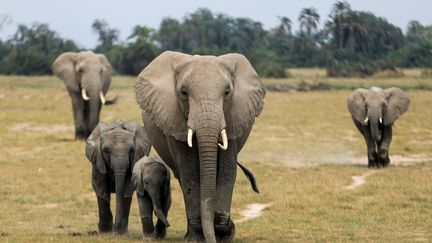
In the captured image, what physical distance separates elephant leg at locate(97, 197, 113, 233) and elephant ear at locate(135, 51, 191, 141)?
7.17ft

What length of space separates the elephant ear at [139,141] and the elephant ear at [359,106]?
10.7m

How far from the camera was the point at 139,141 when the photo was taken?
12062 mm

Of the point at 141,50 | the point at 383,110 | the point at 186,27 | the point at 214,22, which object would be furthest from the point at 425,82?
the point at 214,22

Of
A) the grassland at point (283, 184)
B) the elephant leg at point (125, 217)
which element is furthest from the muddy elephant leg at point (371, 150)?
the elephant leg at point (125, 217)

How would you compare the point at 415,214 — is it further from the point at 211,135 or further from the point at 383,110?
the point at 383,110

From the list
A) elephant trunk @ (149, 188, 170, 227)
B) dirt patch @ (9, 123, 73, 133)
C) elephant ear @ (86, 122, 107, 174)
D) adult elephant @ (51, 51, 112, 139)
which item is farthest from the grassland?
elephant ear @ (86, 122, 107, 174)

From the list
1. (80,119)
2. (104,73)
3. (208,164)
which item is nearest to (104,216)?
(208,164)

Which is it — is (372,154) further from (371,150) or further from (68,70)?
(68,70)

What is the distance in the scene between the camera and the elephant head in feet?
70.9

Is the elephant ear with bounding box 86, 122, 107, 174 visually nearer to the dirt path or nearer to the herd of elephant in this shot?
the herd of elephant

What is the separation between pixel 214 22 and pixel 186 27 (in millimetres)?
11798

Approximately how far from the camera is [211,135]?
9.18 metres

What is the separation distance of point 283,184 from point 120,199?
6845 millimetres

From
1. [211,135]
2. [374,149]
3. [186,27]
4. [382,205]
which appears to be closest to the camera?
[211,135]
